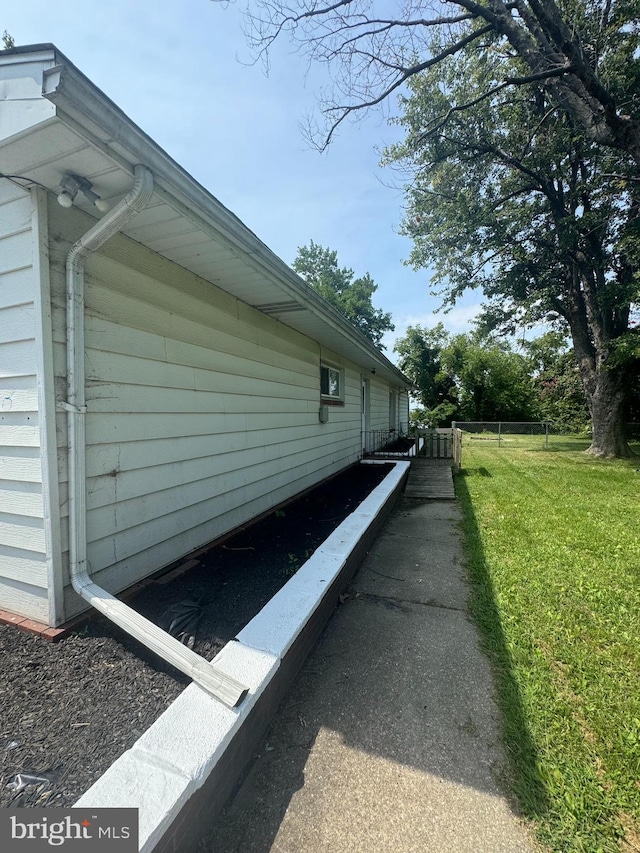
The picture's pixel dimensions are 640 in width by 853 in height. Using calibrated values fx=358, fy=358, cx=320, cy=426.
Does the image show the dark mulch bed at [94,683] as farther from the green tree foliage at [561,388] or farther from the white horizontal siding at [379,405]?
the green tree foliage at [561,388]

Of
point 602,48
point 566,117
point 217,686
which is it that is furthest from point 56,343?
point 566,117

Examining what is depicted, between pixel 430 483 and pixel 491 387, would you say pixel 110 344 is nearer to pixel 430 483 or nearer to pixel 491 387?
pixel 430 483

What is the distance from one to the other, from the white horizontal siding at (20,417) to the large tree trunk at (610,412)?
46.3ft

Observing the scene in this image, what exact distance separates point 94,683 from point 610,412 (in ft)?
47.4

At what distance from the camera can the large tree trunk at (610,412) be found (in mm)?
11391

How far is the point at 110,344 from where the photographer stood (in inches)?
87.2

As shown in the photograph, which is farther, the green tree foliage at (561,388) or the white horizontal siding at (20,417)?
the green tree foliage at (561,388)

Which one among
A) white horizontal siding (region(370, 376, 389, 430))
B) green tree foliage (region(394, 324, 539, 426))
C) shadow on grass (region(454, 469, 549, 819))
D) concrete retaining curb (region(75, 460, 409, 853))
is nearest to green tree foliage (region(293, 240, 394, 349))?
green tree foliage (region(394, 324, 539, 426))

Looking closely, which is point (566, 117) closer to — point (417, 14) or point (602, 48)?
point (602, 48)

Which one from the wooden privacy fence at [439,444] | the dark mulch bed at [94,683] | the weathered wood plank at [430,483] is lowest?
the weathered wood plank at [430,483]

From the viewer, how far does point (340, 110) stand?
19.5 feet

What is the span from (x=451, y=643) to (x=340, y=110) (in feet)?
24.9

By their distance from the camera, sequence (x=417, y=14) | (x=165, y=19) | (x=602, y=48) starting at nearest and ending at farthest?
(x=165, y=19)
(x=417, y=14)
(x=602, y=48)

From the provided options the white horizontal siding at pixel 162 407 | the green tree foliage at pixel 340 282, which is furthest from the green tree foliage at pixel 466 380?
the white horizontal siding at pixel 162 407
